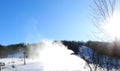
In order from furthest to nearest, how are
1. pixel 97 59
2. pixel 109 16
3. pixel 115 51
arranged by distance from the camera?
pixel 97 59 < pixel 109 16 < pixel 115 51

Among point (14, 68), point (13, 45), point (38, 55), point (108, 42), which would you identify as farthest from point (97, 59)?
point (13, 45)

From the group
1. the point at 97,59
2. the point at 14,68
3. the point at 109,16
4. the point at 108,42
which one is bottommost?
the point at 14,68

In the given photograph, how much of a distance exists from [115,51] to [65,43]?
78658 millimetres

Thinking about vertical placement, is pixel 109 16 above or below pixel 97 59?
above

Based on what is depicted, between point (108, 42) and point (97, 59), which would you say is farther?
point (97, 59)

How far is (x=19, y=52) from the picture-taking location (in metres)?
71.2

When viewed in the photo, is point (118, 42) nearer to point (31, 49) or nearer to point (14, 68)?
point (14, 68)

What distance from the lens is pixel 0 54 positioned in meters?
65.4

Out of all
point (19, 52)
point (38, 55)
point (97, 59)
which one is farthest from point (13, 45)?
point (97, 59)

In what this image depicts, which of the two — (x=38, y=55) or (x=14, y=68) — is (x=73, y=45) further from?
(x=14, y=68)

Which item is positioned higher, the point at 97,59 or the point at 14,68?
the point at 97,59

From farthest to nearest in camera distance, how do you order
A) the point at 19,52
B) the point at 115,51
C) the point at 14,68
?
the point at 19,52, the point at 14,68, the point at 115,51

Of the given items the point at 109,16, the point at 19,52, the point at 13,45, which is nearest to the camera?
the point at 109,16

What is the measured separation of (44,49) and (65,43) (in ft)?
76.6
